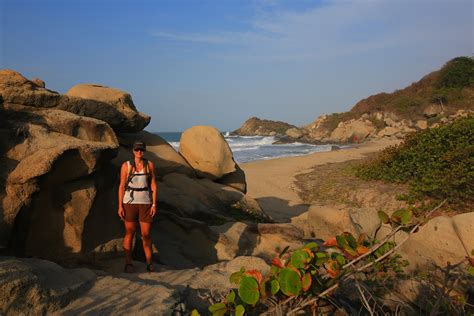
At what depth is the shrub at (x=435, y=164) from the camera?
37.3 ft

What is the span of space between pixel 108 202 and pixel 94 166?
3.28 feet

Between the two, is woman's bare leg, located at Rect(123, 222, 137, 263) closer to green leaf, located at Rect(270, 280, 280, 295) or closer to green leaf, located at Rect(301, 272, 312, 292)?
green leaf, located at Rect(270, 280, 280, 295)

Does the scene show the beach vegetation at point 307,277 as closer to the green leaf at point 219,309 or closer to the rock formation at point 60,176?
the green leaf at point 219,309

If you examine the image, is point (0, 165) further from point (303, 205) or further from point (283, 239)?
point (303, 205)

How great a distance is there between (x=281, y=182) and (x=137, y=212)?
1295 centimetres

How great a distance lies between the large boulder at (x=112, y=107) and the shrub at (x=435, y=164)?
8.48 m

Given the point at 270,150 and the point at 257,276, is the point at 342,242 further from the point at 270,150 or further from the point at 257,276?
the point at 270,150

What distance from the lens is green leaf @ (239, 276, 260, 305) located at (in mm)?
2473

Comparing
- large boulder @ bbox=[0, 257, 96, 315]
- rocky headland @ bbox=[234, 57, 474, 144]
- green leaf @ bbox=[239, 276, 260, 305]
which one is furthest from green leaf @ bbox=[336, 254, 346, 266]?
rocky headland @ bbox=[234, 57, 474, 144]

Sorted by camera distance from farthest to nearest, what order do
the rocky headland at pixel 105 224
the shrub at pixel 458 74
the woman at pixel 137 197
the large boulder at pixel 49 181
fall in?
the shrub at pixel 458 74
the woman at pixel 137 197
the large boulder at pixel 49 181
the rocky headland at pixel 105 224

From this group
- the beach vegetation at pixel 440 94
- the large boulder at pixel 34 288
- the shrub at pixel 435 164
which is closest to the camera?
the large boulder at pixel 34 288

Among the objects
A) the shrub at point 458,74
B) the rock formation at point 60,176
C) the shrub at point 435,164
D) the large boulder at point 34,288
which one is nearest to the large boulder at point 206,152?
the rock formation at point 60,176

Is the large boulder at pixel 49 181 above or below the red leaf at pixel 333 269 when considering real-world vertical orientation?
above

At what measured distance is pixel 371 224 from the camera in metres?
8.33
